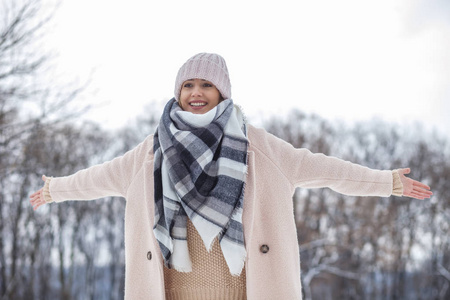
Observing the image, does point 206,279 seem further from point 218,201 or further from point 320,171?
point 320,171

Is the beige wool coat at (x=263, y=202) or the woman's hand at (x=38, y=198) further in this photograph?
the woman's hand at (x=38, y=198)

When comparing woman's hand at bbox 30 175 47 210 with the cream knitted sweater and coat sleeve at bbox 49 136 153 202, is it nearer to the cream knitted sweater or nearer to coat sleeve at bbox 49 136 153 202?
coat sleeve at bbox 49 136 153 202

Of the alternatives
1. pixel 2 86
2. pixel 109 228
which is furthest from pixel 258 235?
pixel 109 228

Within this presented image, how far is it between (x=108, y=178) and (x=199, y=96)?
731mm

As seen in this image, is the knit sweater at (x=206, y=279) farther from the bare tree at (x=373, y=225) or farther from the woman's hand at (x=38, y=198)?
the bare tree at (x=373, y=225)

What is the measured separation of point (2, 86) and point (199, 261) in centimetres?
798

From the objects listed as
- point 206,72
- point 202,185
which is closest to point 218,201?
point 202,185

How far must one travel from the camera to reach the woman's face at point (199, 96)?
2.79 metres

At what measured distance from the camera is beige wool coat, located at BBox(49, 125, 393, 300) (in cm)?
245

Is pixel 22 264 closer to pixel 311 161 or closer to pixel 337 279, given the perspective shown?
pixel 337 279

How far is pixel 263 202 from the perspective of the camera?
2539mm

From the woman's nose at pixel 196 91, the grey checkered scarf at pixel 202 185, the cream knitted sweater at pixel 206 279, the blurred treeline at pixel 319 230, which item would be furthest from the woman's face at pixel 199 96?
the blurred treeline at pixel 319 230

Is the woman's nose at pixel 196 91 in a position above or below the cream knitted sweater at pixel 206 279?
above

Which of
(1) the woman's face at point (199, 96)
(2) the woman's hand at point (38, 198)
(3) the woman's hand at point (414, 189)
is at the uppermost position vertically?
(1) the woman's face at point (199, 96)
